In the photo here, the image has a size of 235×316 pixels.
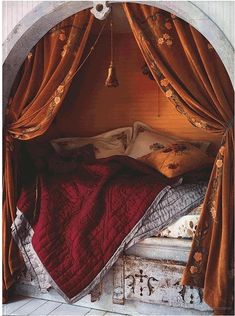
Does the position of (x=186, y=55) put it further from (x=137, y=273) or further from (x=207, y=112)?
(x=137, y=273)

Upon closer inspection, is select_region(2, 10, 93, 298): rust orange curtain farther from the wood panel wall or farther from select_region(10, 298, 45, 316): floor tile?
the wood panel wall

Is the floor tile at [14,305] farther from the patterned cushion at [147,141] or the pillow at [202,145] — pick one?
the pillow at [202,145]

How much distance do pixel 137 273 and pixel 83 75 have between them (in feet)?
7.66

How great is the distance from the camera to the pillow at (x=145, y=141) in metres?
3.81

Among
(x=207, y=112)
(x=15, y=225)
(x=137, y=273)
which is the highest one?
(x=207, y=112)

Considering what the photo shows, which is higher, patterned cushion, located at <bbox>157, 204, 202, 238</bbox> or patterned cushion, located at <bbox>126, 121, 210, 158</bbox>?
patterned cushion, located at <bbox>126, 121, 210, 158</bbox>

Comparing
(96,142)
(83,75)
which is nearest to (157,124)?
(96,142)

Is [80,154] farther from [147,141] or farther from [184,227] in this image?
[184,227]

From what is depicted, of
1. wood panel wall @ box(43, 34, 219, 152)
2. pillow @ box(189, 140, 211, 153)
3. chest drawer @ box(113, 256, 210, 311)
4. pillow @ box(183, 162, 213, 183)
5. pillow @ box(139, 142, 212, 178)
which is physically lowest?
chest drawer @ box(113, 256, 210, 311)

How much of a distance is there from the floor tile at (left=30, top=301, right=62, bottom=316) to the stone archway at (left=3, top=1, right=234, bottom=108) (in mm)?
1519

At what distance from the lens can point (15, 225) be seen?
3.00m

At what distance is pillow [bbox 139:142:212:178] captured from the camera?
3244mm

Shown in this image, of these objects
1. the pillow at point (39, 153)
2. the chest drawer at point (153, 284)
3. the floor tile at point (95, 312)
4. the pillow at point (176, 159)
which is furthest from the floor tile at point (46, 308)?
the pillow at point (176, 159)

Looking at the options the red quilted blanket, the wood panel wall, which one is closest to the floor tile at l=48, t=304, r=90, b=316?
the red quilted blanket
